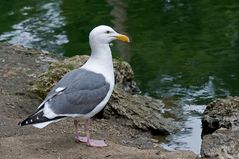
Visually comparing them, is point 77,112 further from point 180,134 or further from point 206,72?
point 206,72

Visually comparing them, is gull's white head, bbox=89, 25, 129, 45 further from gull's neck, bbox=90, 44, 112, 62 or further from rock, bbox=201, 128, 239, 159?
rock, bbox=201, 128, 239, 159

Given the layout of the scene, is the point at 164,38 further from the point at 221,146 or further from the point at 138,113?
the point at 221,146

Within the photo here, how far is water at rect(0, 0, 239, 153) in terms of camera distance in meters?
10.5

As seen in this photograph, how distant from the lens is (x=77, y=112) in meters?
6.28

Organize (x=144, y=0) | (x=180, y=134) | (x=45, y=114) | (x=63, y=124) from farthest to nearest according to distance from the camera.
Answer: (x=144, y=0) < (x=180, y=134) < (x=63, y=124) < (x=45, y=114)

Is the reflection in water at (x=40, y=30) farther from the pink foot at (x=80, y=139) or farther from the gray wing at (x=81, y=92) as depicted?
the gray wing at (x=81, y=92)

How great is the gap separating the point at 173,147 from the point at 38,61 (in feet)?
11.4

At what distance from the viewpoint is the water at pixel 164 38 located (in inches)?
413

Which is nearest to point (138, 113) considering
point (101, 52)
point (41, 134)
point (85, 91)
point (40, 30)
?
point (41, 134)

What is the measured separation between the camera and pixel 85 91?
636 cm

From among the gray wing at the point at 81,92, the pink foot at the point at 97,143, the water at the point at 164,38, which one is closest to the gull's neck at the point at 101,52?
the gray wing at the point at 81,92

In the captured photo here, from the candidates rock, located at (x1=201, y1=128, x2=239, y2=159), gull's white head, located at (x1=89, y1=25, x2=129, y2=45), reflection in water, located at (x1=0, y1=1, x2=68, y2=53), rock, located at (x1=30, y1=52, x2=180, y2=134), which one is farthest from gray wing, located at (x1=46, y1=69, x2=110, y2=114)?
reflection in water, located at (x1=0, y1=1, x2=68, y2=53)

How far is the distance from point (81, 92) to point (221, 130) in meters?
1.34

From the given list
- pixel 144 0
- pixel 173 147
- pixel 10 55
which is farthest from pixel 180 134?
pixel 144 0
